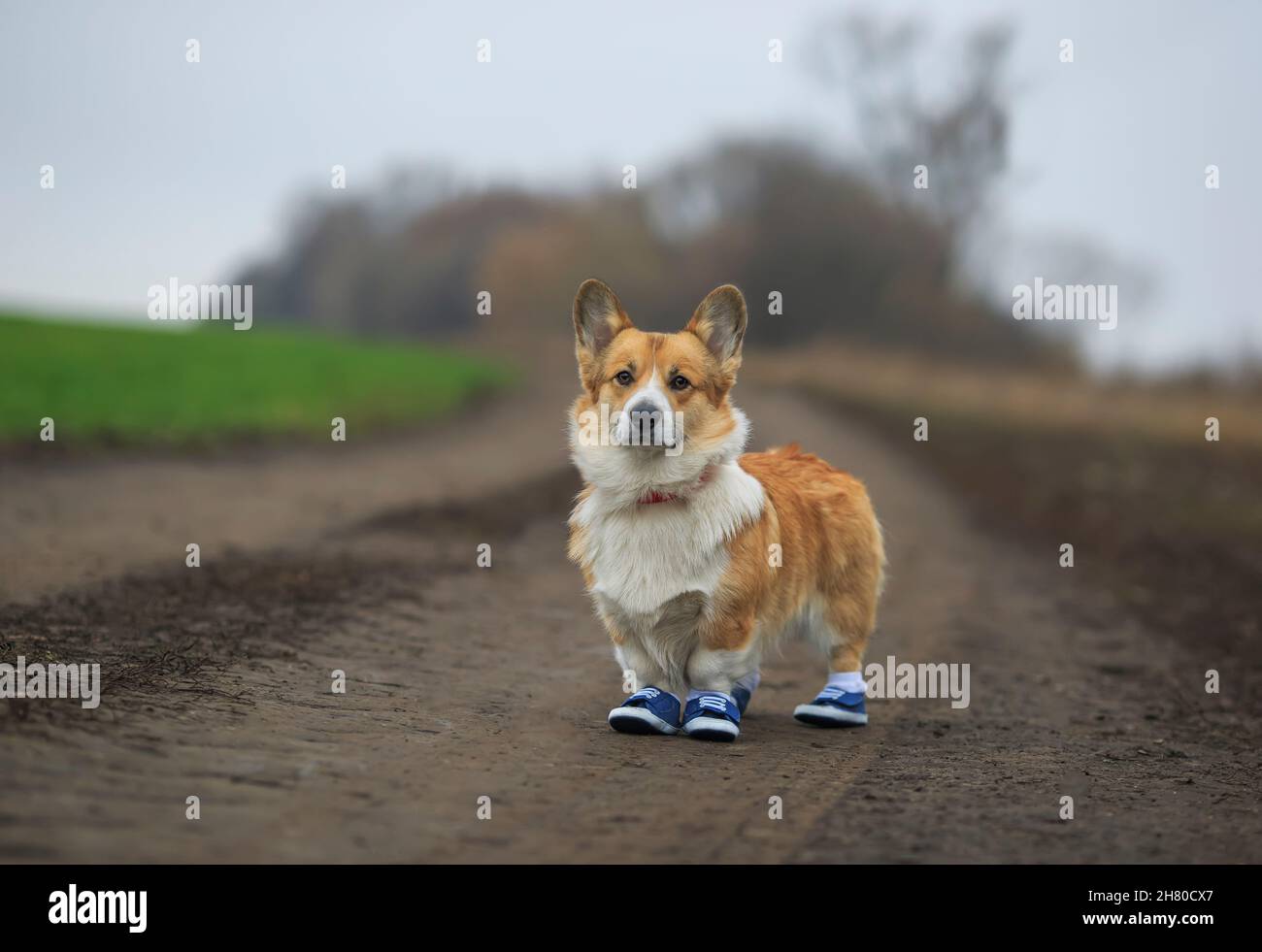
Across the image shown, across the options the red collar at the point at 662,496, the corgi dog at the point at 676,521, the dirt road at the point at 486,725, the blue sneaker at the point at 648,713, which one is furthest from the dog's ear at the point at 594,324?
the dirt road at the point at 486,725

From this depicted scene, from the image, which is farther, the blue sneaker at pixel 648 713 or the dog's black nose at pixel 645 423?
the blue sneaker at pixel 648 713

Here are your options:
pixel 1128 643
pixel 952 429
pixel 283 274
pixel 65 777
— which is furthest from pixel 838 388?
pixel 283 274

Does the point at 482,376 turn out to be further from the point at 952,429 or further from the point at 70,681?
the point at 70,681

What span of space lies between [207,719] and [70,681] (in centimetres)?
88

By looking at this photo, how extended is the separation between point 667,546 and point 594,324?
4.06ft

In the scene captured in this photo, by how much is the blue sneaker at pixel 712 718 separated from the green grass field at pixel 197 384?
13643 millimetres

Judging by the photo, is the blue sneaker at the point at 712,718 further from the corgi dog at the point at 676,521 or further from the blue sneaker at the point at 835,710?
the blue sneaker at the point at 835,710

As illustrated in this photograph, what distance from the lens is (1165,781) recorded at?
6438mm

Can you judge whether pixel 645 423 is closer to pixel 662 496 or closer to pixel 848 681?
pixel 662 496

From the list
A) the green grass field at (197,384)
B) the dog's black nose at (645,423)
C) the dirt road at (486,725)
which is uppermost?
the green grass field at (197,384)

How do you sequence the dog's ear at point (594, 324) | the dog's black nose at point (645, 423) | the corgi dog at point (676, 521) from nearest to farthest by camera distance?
the dog's black nose at point (645, 423), the corgi dog at point (676, 521), the dog's ear at point (594, 324)

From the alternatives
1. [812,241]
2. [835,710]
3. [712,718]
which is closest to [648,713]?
[712,718]

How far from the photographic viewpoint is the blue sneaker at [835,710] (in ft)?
24.5

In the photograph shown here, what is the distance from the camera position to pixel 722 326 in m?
6.98
